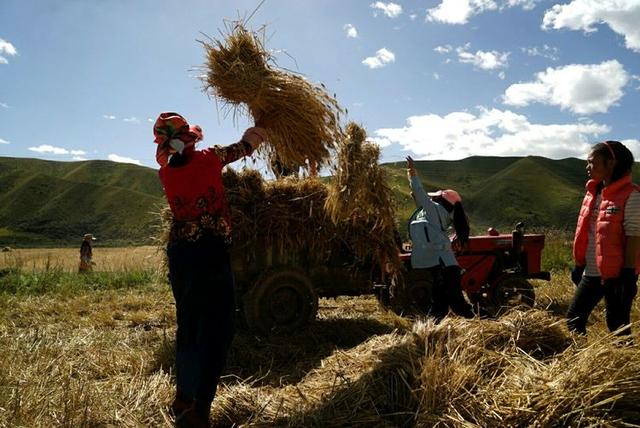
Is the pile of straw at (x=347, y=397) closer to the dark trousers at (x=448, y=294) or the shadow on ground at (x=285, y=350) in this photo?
the shadow on ground at (x=285, y=350)

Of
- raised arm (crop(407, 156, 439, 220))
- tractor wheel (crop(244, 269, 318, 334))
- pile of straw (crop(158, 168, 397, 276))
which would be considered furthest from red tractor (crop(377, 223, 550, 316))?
raised arm (crop(407, 156, 439, 220))

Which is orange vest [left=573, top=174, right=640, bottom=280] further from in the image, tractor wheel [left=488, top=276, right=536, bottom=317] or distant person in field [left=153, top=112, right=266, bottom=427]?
tractor wheel [left=488, top=276, right=536, bottom=317]

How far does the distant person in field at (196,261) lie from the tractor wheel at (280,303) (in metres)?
2.70

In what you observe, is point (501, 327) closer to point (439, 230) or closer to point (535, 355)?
point (535, 355)

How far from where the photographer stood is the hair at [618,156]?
353 centimetres

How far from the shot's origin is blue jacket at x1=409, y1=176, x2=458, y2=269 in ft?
16.4

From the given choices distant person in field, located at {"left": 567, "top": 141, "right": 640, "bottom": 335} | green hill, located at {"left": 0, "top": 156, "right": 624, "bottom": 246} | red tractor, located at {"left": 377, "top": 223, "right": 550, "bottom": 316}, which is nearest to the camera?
distant person in field, located at {"left": 567, "top": 141, "right": 640, "bottom": 335}

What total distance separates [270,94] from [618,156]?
8.97 ft

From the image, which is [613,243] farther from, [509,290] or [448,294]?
[509,290]

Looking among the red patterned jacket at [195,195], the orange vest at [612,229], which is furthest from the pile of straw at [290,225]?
the red patterned jacket at [195,195]

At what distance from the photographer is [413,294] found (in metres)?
7.20

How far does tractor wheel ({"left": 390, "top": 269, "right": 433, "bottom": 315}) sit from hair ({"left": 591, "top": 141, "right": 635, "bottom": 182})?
3850 mm

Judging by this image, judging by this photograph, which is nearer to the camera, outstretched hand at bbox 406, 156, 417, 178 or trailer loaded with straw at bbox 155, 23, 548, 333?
trailer loaded with straw at bbox 155, 23, 548, 333

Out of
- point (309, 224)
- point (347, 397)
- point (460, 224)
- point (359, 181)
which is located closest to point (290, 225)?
point (309, 224)
